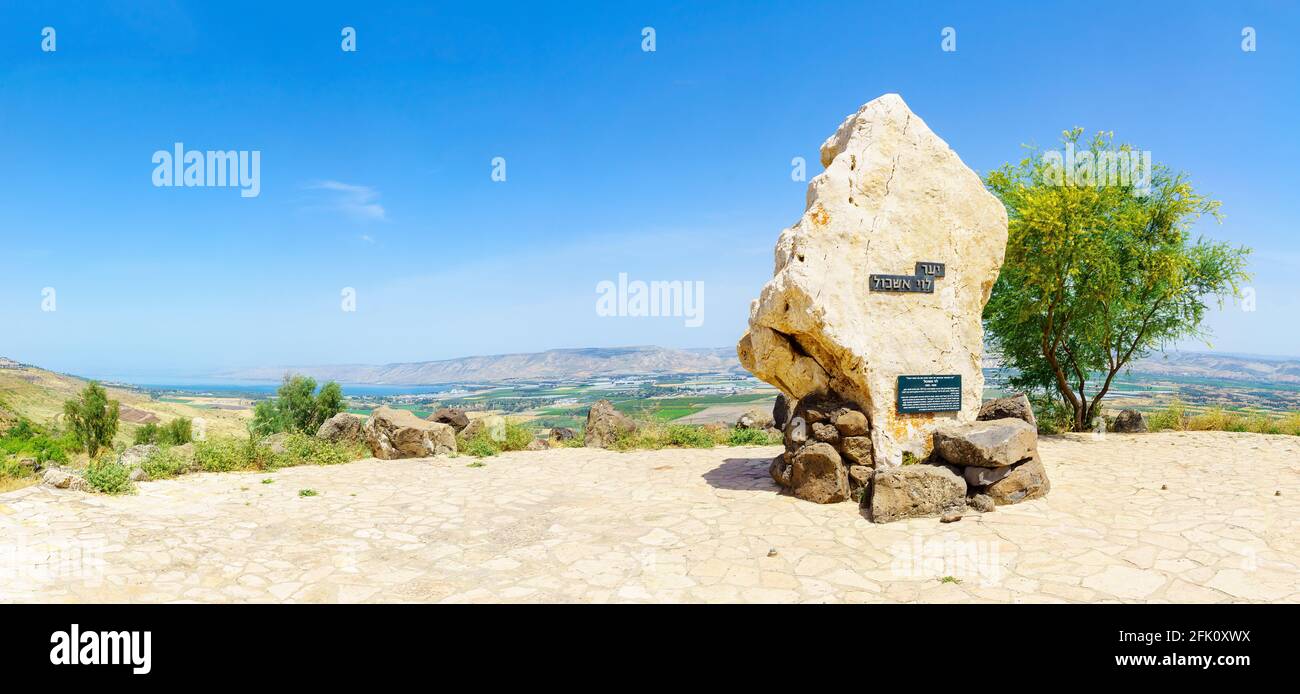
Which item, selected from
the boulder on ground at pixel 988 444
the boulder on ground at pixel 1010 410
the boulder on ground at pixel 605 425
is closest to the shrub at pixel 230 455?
the boulder on ground at pixel 605 425

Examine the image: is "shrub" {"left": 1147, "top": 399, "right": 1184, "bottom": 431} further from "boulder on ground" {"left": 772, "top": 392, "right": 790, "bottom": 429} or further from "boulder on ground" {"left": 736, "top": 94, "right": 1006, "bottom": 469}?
"boulder on ground" {"left": 736, "top": 94, "right": 1006, "bottom": 469}

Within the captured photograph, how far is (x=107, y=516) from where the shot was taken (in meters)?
7.48

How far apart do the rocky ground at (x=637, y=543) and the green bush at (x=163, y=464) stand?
501 millimetres

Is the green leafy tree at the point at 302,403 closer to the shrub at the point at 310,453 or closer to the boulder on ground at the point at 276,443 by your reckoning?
the boulder on ground at the point at 276,443

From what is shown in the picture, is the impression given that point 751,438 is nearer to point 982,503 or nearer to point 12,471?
point 982,503

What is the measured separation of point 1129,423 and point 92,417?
30.3 m

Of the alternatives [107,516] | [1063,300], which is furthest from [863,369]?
[107,516]

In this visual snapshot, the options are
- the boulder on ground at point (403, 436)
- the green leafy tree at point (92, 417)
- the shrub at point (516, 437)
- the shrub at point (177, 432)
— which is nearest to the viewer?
the boulder on ground at point (403, 436)

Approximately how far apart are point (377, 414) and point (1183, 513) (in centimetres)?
1417

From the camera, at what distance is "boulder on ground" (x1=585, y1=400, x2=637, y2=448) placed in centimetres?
1514

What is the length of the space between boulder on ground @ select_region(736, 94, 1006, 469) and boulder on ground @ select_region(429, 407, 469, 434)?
8404 mm

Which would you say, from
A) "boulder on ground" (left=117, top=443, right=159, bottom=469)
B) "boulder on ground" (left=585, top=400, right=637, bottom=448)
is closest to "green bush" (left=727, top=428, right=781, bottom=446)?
"boulder on ground" (left=585, top=400, right=637, bottom=448)

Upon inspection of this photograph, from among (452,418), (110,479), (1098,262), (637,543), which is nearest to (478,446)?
(452,418)

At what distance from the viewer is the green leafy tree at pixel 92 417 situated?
64.0ft
